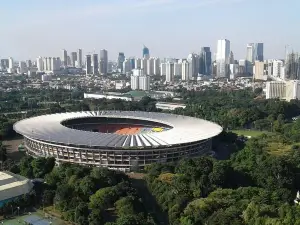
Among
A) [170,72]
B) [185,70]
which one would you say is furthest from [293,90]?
[185,70]

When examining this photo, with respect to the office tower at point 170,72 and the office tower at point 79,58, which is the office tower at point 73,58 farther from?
the office tower at point 170,72

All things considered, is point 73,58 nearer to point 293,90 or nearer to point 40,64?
point 40,64

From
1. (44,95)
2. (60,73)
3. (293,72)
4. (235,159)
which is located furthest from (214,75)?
(235,159)

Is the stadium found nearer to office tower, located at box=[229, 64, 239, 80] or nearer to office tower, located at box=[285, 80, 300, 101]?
office tower, located at box=[285, 80, 300, 101]

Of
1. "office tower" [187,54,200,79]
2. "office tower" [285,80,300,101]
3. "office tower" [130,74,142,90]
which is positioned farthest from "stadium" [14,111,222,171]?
"office tower" [187,54,200,79]

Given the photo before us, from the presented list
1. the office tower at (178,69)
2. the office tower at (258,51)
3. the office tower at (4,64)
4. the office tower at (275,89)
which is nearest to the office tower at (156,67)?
the office tower at (178,69)
